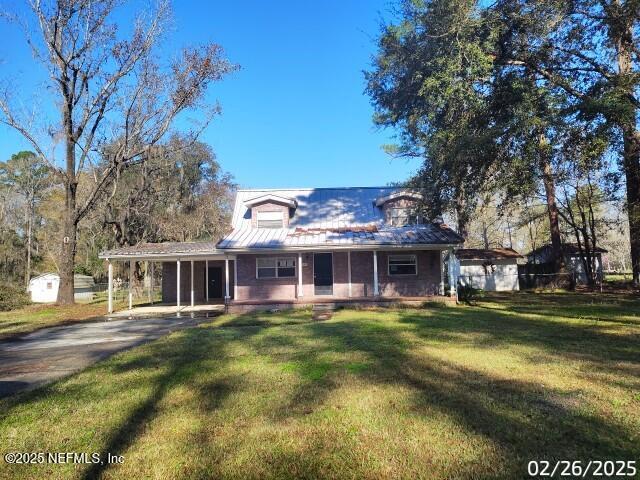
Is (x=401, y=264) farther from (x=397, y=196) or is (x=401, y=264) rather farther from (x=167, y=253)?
(x=167, y=253)

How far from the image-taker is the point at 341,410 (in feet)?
14.9

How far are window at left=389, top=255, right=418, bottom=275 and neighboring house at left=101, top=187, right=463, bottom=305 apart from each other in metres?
0.04

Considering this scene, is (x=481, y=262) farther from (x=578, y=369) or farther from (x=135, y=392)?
(x=135, y=392)

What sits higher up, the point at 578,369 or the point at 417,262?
the point at 417,262

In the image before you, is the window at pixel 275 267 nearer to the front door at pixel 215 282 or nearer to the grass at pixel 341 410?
the front door at pixel 215 282

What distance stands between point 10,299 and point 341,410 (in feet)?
76.5

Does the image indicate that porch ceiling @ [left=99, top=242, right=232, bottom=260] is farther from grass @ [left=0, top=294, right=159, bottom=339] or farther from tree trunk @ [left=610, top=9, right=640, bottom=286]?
tree trunk @ [left=610, top=9, right=640, bottom=286]

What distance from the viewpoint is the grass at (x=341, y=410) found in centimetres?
349

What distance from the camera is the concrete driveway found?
22.7ft

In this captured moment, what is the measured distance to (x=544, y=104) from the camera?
12578mm

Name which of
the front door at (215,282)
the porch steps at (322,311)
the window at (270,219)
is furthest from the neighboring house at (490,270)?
the front door at (215,282)

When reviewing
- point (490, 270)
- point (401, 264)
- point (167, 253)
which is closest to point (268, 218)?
point (167, 253)

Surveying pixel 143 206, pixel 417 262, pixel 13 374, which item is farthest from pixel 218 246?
pixel 143 206

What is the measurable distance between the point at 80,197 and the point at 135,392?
30.2m
